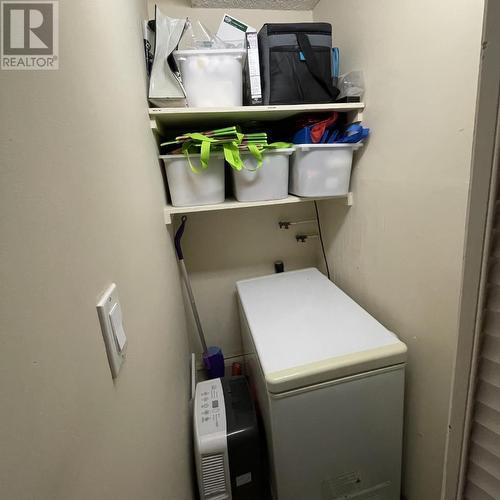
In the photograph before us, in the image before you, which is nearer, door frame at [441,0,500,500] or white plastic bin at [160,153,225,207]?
door frame at [441,0,500,500]

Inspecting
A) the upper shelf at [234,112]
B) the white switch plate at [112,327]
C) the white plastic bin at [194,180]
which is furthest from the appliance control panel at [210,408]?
the upper shelf at [234,112]

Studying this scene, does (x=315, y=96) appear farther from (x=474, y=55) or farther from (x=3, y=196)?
(x=3, y=196)

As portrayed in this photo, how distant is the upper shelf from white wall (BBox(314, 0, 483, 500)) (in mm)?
130

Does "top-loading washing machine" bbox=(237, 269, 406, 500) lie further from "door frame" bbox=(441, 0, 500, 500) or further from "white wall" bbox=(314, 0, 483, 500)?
"door frame" bbox=(441, 0, 500, 500)

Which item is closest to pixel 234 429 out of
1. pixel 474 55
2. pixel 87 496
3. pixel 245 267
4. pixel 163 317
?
pixel 163 317

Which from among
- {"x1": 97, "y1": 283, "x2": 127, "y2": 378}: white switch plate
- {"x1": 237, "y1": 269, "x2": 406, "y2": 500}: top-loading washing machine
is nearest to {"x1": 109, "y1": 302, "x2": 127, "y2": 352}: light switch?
{"x1": 97, "y1": 283, "x2": 127, "y2": 378}: white switch plate

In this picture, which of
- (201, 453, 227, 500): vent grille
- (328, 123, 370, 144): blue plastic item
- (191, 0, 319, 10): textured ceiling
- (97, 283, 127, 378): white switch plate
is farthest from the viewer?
(191, 0, 319, 10): textured ceiling

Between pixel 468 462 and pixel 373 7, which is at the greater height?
pixel 373 7

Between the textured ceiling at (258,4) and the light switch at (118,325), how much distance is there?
4.87ft

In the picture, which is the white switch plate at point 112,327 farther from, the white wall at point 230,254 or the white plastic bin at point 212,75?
the white wall at point 230,254

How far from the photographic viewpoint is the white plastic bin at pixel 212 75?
1.03m

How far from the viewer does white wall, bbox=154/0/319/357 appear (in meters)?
1.62

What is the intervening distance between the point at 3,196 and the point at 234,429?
3.52 ft

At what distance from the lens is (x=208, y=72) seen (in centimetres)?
106
